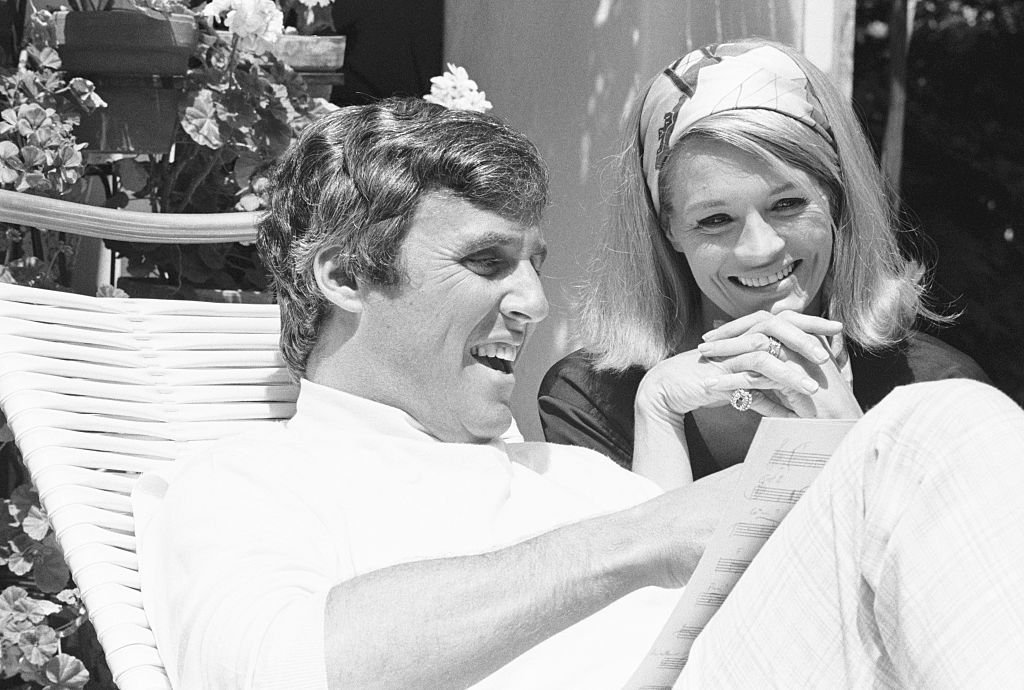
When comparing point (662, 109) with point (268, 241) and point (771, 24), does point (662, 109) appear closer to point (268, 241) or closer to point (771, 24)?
point (268, 241)

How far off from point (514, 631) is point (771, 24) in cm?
297

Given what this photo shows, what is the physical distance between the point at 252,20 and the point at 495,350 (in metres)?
1.34

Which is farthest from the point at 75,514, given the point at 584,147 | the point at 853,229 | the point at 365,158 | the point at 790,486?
the point at 584,147

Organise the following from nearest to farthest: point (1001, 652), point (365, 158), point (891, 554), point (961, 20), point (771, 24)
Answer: point (1001, 652) → point (891, 554) → point (365, 158) → point (771, 24) → point (961, 20)

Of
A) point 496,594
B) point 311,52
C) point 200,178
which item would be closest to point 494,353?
point 496,594

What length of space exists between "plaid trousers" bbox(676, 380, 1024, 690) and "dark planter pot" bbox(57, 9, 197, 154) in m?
2.18

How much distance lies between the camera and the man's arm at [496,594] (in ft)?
5.68

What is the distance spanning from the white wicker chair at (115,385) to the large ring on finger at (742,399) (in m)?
1.03

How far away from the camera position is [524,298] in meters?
2.45

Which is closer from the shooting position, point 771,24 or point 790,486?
point 790,486

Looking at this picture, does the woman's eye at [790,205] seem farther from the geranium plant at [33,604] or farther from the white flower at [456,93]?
the geranium plant at [33,604]

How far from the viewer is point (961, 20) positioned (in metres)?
6.84

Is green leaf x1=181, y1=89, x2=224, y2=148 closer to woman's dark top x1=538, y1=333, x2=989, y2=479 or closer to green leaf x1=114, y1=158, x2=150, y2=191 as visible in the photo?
green leaf x1=114, y1=158, x2=150, y2=191

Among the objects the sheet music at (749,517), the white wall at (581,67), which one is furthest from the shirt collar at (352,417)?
the white wall at (581,67)
